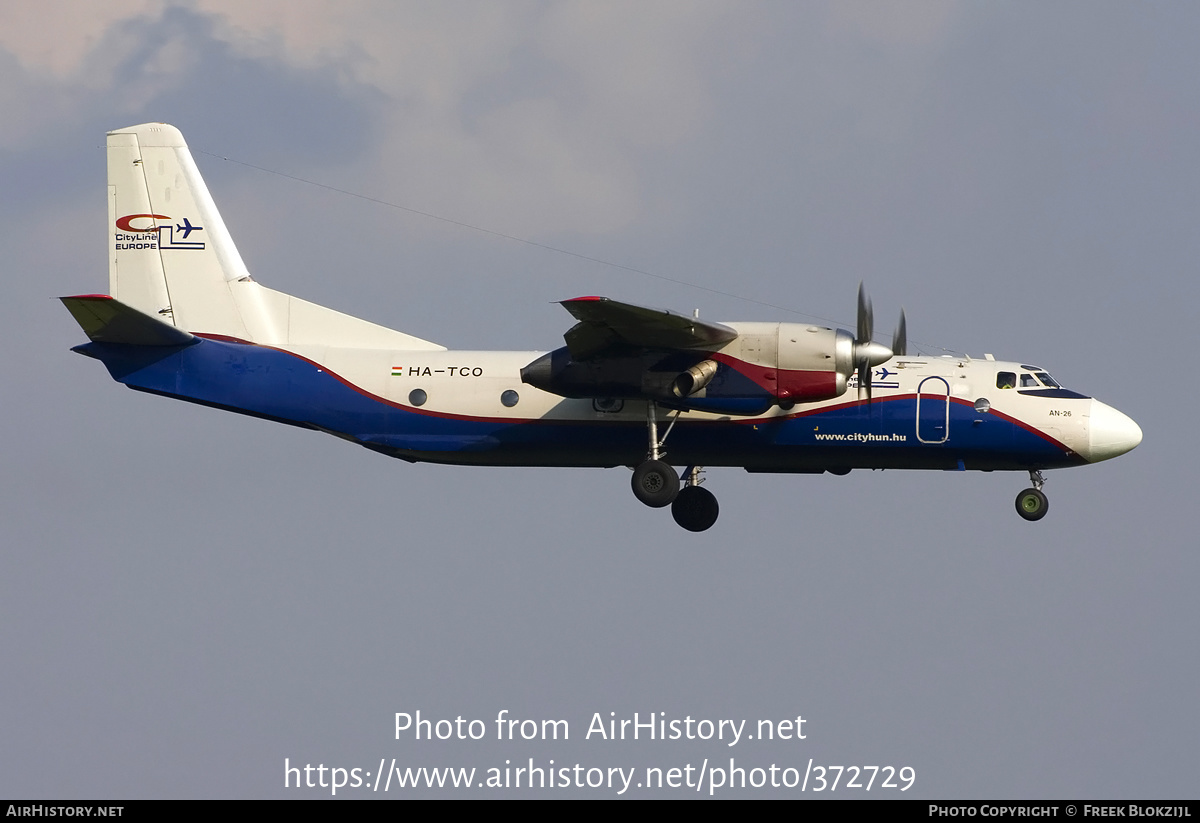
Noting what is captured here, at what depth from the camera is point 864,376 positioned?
24531 millimetres

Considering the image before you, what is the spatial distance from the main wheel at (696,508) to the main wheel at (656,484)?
2538 mm

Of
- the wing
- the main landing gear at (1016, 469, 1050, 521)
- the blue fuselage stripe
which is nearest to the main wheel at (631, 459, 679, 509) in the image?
the blue fuselage stripe

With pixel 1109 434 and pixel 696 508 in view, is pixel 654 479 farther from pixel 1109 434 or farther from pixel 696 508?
pixel 1109 434

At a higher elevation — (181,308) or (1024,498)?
(181,308)

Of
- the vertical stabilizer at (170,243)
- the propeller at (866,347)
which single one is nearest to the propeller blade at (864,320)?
the propeller at (866,347)

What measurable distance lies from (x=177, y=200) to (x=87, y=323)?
3.56m

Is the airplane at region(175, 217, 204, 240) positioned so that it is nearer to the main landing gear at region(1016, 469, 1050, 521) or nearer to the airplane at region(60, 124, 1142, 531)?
the airplane at region(60, 124, 1142, 531)

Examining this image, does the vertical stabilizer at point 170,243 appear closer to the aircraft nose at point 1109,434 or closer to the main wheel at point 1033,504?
the main wheel at point 1033,504

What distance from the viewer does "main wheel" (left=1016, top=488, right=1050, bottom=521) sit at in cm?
2547

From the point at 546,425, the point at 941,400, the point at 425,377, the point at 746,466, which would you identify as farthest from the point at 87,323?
the point at 941,400

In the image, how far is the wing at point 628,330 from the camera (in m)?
22.7

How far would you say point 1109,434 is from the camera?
24953 mm

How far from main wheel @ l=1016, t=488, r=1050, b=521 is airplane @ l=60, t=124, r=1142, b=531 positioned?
0.02m

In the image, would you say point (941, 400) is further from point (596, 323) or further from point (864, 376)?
point (596, 323)
